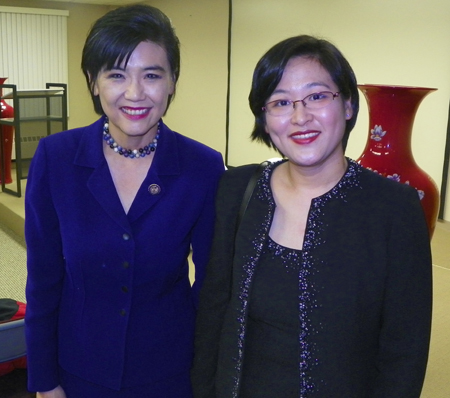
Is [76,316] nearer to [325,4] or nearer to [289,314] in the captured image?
[289,314]

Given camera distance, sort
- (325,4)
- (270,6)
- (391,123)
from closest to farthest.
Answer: (391,123), (325,4), (270,6)

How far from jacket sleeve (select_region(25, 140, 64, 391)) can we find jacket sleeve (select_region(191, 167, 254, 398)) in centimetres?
34

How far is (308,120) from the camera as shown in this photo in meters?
1.15

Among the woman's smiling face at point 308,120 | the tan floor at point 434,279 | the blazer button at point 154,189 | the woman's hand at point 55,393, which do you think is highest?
the woman's smiling face at point 308,120

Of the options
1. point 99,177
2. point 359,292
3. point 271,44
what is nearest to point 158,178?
point 99,177

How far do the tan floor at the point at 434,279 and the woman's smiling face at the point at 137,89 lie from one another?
4.98 ft

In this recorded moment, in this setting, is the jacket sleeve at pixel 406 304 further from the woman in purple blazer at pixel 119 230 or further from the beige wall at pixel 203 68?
the beige wall at pixel 203 68

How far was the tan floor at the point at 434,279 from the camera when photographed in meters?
2.16

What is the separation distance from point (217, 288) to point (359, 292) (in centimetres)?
33

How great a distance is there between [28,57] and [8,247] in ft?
15.2

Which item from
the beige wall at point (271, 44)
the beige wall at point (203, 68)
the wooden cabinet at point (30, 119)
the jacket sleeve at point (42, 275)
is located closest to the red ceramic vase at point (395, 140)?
the jacket sleeve at point (42, 275)

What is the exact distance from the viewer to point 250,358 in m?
1.19

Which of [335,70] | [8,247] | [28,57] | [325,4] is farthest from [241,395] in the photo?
[28,57]

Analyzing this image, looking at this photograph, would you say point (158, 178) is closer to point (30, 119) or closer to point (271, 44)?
point (30, 119)
